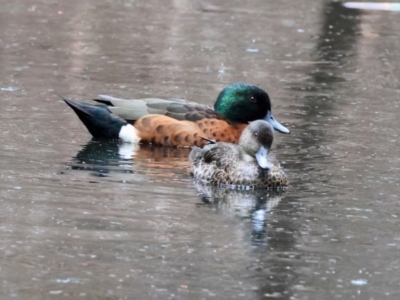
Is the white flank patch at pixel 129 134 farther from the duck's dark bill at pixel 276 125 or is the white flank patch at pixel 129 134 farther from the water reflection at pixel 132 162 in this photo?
the duck's dark bill at pixel 276 125

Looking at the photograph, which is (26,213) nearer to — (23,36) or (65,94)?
(65,94)

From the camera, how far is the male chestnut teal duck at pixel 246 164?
30.1 ft

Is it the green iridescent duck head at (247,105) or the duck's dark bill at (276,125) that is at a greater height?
the green iridescent duck head at (247,105)

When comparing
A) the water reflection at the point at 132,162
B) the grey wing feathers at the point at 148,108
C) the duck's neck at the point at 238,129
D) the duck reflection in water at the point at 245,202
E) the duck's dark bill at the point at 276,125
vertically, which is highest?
the grey wing feathers at the point at 148,108

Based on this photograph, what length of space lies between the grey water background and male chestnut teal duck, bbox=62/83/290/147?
0.63ft

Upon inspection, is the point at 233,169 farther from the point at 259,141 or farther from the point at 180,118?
the point at 180,118

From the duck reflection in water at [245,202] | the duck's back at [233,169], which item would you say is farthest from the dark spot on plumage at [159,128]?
the duck reflection in water at [245,202]

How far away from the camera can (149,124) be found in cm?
1085

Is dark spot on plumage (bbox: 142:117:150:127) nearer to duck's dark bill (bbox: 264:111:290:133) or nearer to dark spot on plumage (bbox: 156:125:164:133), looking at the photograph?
dark spot on plumage (bbox: 156:125:164:133)

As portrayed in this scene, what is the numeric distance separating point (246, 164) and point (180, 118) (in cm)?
165

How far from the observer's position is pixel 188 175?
9.55 metres

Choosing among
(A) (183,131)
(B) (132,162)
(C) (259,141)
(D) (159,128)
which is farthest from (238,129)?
(C) (259,141)

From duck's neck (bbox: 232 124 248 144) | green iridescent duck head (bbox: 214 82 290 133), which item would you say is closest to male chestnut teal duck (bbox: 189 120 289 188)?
duck's neck (bbox: 232 124 248 144)

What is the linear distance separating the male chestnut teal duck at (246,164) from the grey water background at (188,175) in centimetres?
16
